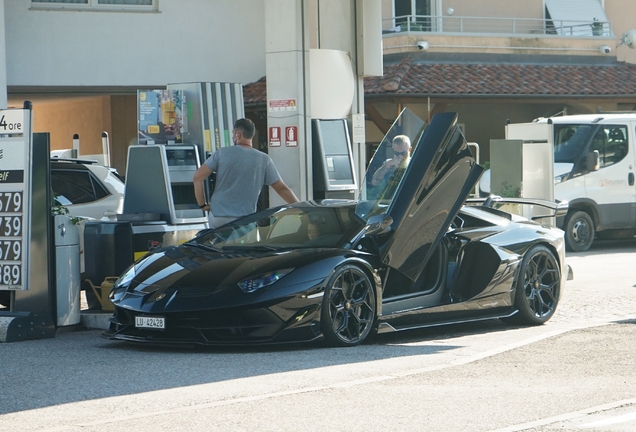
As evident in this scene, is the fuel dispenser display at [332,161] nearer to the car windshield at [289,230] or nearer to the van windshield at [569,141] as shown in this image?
the car windshield at [289,230]

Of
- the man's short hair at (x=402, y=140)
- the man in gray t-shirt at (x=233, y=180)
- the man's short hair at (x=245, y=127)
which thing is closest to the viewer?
the man's short hair at (x=402, y=140)

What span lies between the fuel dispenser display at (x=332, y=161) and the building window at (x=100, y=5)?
8.33m

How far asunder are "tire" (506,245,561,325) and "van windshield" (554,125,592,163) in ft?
28.9

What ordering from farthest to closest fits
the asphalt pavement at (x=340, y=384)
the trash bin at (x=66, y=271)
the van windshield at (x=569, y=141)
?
the van windshield at (x=569, y=141), the trash bin at (x=66, y=271), the asphalt pavement at (x=340, y=384)

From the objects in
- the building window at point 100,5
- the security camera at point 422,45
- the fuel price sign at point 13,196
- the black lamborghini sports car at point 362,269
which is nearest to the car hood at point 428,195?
the black lamborghini sports car at point 362,269

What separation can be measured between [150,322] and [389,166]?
7.99 ft

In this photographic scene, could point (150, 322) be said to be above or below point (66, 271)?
below

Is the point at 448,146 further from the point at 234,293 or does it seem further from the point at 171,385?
the point at 171,385

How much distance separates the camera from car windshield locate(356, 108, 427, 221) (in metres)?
9.00

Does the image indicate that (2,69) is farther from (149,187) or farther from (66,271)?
(66,271)

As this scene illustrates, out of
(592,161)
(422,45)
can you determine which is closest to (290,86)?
(592,161)

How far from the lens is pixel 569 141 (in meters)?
18.6

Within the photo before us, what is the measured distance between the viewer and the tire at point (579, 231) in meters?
18.2

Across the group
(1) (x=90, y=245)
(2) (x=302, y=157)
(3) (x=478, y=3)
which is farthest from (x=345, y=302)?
(3) (x=478, y=3)
